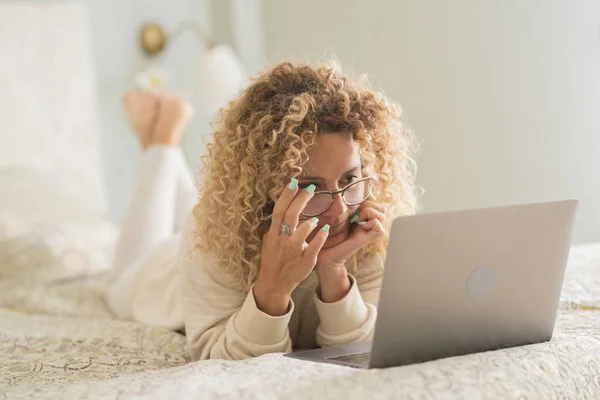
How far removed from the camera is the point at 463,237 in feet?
3.01

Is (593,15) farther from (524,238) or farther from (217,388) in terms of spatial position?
Answer: (217,388)

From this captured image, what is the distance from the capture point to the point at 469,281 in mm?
964

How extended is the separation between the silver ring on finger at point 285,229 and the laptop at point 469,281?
25 centimetres

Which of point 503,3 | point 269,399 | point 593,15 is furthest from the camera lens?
point 503,3

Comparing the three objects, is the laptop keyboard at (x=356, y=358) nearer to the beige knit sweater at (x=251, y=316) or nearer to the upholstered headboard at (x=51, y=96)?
the beige knit sweater at (x=251, y=316)

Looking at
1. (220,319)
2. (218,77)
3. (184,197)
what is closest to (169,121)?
(184,197)

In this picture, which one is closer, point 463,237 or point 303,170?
point 463,237

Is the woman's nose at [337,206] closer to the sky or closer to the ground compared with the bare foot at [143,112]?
closer to the ground

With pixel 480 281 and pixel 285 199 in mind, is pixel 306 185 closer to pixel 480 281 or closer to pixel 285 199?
pixel 285 199

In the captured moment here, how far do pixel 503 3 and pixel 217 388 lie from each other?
2.42 meters

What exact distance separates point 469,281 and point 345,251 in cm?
36

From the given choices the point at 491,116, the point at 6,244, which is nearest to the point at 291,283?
the point at 6,244

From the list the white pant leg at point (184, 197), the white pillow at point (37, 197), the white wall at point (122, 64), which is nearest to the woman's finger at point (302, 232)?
the white pant leg at point (184, 197)

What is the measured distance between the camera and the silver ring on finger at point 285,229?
1.20 metres
